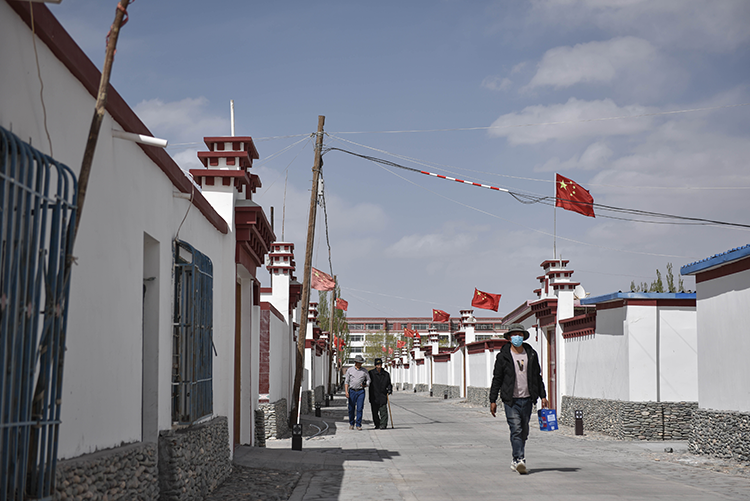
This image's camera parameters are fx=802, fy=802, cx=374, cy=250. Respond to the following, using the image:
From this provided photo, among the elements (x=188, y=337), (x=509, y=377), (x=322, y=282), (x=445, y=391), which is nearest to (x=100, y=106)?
(x=188, y=337)

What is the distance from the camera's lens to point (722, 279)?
507 inches

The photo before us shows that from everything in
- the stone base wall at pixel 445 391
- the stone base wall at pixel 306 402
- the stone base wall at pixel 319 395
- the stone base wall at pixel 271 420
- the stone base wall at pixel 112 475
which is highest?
the stone base wall at pixel 112 475

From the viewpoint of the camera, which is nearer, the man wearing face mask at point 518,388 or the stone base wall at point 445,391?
the man wearing face mask at point 518,388

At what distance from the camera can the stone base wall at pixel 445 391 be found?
154 ft

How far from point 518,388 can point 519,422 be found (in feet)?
1.56

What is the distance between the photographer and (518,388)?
11.0m

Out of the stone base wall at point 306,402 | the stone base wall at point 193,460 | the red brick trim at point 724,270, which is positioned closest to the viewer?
the stone base wall at point 193,460

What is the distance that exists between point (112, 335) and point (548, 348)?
20.8 meters

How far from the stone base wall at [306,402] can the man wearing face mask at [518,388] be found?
18145mm

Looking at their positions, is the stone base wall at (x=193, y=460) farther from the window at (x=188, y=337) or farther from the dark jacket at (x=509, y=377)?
the dark jacket at (x=509, y=377)

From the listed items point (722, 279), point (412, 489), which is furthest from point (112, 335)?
point (722, 279)

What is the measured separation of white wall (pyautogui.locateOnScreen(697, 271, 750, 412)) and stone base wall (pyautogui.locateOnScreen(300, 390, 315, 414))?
17383 millimetres

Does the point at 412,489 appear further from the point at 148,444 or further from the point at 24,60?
the point at 24,60

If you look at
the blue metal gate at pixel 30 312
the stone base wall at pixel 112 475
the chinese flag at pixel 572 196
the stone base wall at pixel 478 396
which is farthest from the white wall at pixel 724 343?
the stone base wall at pixel 478 396
